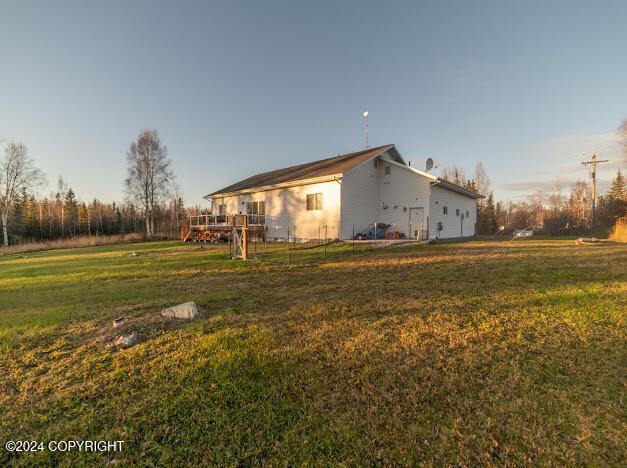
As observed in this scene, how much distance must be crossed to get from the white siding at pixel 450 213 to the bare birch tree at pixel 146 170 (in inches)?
1067

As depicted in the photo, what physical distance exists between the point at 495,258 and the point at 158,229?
34.3 meters

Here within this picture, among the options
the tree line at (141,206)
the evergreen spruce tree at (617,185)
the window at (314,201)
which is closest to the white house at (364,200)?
the window at (314,201)

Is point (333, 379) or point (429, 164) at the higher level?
point (429, 164)

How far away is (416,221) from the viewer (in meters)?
16.7

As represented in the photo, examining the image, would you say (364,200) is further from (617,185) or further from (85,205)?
(85,205)

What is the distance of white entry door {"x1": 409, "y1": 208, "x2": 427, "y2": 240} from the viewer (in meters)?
16.5

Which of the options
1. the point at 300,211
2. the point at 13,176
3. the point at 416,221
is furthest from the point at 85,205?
the point at 416,221

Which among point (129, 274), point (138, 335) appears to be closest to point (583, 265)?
point (138, 335)

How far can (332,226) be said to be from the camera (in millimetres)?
16141

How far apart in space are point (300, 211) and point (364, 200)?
170 inches

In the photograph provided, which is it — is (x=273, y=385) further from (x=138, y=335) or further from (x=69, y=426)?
(x=138, y=335)

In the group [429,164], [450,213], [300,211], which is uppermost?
[429,164]

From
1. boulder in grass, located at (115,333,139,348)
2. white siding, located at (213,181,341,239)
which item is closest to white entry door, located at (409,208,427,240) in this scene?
white siding, located at (213,181,341,239)

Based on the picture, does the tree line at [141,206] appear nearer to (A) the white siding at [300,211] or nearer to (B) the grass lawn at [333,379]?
(A) the white siding at [300,211]
